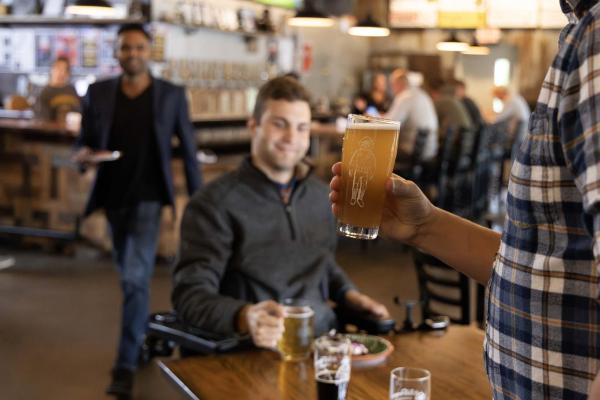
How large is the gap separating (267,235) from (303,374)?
2.55ft

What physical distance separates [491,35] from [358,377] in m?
12.9

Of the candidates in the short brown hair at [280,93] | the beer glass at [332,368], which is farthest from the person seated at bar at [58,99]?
the beer glass at [332,368]

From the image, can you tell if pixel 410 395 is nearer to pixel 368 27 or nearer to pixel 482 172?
pixel 482 172

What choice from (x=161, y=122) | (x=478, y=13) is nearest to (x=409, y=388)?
(x=161, y=122)

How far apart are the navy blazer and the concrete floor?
34.8 inches

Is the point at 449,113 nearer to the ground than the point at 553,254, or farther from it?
nearer to the ground

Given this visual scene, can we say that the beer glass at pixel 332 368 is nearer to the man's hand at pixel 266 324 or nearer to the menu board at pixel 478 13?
the man's hand at pixel 266 324

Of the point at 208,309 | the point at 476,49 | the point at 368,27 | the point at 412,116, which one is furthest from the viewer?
the point at 476,49

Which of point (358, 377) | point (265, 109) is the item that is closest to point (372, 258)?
point (265, 109)

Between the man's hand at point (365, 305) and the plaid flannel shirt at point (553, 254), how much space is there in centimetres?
157

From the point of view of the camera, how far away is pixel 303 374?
2184 millimetres

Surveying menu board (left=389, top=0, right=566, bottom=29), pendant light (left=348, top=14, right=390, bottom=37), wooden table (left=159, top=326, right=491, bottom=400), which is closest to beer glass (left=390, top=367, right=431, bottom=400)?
wooden table (left=159, top=326, right=491, bottom=400)

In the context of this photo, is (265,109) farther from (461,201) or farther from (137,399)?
(461,201)

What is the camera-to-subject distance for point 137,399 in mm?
4324
